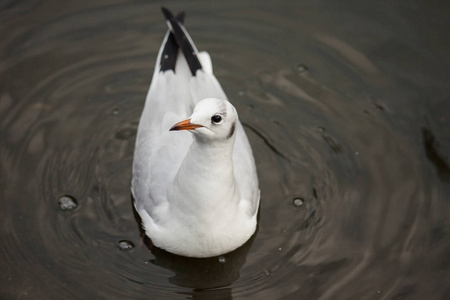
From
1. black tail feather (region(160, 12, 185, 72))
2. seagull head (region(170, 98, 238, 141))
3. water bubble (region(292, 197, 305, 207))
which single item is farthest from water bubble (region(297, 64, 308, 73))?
seagull head (region(170, 98, 238, 141))

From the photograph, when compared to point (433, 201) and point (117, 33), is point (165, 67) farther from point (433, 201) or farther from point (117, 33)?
point (433, 201)

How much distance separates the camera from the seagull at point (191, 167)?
4.09m

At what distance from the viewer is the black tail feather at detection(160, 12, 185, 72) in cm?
547

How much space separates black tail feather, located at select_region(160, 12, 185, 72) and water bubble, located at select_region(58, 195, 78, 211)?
131 centimetres

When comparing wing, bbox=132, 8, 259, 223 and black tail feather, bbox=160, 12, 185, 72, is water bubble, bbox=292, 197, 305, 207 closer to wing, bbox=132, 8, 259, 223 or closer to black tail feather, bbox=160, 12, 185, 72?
wing, bbox=132, 8, 259, 223

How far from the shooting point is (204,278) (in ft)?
15.7

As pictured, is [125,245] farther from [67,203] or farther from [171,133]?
[171,133]

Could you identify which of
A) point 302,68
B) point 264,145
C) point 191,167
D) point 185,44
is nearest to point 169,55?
point 185,44

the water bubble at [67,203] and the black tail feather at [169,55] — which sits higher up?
the black tail feather at [169,55]

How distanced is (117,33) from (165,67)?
135 cm

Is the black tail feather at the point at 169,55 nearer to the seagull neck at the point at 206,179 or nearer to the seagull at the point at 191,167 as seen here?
the seagull at the point at 191,167

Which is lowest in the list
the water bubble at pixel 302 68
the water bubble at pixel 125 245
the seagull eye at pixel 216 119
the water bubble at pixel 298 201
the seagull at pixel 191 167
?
the water bubble at pixel 298 201

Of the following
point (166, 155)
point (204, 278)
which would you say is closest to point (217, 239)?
point (204, 278)

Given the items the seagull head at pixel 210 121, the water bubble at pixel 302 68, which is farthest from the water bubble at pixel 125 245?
the water bubble at pixel 302 68
